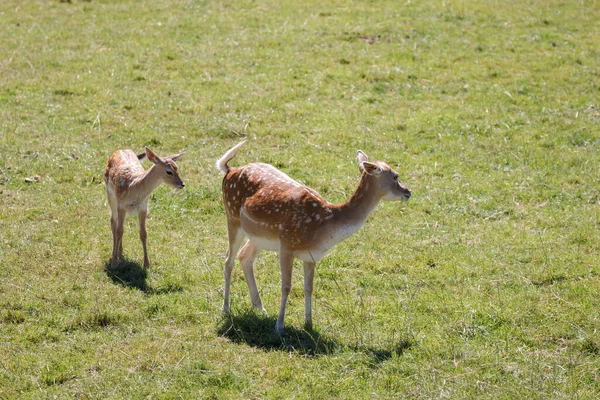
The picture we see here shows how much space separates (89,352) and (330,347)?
7.43ft

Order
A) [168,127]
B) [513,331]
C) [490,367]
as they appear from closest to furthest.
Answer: [490,367]
[513,331]
[168,127]

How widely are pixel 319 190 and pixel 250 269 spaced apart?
3553 mm

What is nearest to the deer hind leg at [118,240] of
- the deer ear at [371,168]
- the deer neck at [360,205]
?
the deer neck at [360,205]

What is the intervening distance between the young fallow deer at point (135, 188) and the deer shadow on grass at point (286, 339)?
6.26 feet

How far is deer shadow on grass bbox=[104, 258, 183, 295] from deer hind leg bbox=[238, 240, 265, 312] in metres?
0.91

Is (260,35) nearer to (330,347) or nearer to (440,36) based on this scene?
(440,36)

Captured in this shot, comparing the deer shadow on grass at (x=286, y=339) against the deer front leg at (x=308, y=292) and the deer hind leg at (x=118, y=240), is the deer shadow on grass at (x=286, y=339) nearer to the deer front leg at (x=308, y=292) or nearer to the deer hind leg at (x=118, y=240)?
the deer front leg at (x=308, y=292)

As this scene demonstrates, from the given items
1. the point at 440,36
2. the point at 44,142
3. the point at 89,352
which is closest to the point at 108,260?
the point at 89,352

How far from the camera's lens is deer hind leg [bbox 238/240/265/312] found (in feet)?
30.0

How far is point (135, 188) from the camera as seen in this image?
10.4 meters

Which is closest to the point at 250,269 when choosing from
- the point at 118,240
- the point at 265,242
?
the point at 265,242

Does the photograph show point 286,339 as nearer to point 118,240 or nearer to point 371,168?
point 371,168

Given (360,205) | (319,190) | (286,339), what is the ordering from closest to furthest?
(286,339)
(360,205)
(319,190)

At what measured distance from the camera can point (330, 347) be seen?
8.27 m
